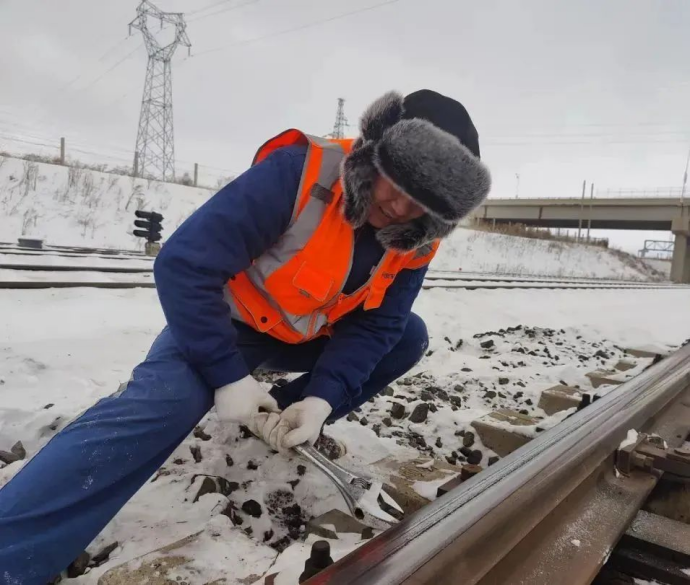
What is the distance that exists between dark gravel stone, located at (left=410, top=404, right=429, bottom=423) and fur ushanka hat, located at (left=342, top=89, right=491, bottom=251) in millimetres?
1407

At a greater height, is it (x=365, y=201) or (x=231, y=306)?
(x=365, y=201)

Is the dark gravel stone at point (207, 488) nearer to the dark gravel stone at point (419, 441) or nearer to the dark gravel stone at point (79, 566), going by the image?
the dark gravel stone at point (79, 566)

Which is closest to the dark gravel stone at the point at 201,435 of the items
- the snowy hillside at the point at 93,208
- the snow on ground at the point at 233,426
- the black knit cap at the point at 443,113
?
the snow on ground at the point at 233,426

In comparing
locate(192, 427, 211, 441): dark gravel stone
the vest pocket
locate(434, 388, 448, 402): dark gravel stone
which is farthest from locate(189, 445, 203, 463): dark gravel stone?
locate(434, 388, 448, 402): dark gravel stone

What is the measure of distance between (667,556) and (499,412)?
1719mm

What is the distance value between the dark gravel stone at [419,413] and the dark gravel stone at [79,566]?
6.08ft

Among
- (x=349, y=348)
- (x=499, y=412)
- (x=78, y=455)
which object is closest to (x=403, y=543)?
(x=78, y=455)

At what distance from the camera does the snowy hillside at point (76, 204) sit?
15938 mm

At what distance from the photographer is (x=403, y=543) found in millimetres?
1249

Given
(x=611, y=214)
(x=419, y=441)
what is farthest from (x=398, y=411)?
(x=611, y=214)

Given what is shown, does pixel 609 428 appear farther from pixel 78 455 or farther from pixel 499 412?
pixel 78 455

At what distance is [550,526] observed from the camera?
1454 millimetres

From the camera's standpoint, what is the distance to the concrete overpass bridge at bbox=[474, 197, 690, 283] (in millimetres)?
36250

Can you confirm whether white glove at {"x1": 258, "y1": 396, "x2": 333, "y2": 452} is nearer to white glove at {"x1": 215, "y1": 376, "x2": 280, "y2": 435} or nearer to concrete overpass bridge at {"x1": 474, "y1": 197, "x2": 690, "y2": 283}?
white glove at {"x1": 215, "y1": 376, "x2": 280, "y2": 435}
